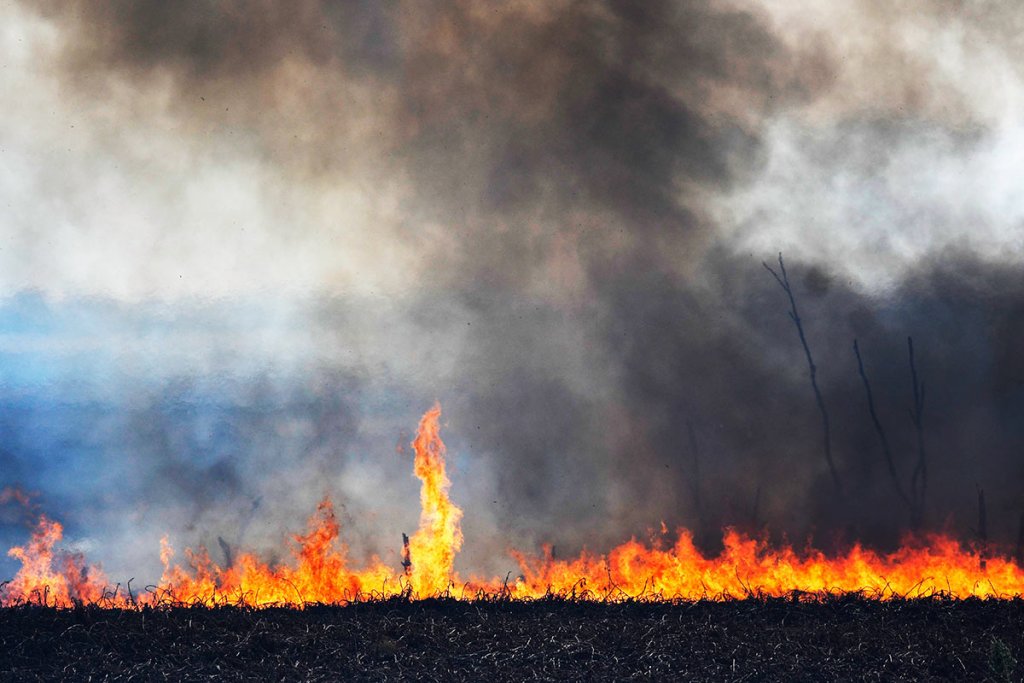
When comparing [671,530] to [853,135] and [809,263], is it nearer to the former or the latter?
[809,263]

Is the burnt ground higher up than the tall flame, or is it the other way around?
the tall flame

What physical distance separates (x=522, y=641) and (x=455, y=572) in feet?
12.8

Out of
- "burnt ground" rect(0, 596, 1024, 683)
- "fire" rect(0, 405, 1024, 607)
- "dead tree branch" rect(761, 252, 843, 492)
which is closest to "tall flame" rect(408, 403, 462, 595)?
"fire" rect(0, 405, 1024, 607)

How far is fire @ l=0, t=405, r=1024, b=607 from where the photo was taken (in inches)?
443

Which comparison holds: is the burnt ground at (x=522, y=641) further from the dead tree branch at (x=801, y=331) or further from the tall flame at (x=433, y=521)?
the dead tree branch at (x=801, y=331)

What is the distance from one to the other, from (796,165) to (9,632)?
1156 centimetres

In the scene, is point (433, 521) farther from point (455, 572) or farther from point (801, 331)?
point (801, 331)

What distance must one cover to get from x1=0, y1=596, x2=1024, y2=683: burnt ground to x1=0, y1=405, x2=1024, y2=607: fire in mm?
627

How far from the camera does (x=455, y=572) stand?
13.1 metres

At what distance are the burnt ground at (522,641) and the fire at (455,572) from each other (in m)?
0.63

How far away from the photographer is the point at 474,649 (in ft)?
29.8

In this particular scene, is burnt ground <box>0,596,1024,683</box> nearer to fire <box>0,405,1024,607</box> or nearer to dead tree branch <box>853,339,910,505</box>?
fire <box>0,405,1024,607</box>

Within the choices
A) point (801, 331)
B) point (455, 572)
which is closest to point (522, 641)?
point (455, 572)

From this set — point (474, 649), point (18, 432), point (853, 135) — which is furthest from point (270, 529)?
point (853, 135)
